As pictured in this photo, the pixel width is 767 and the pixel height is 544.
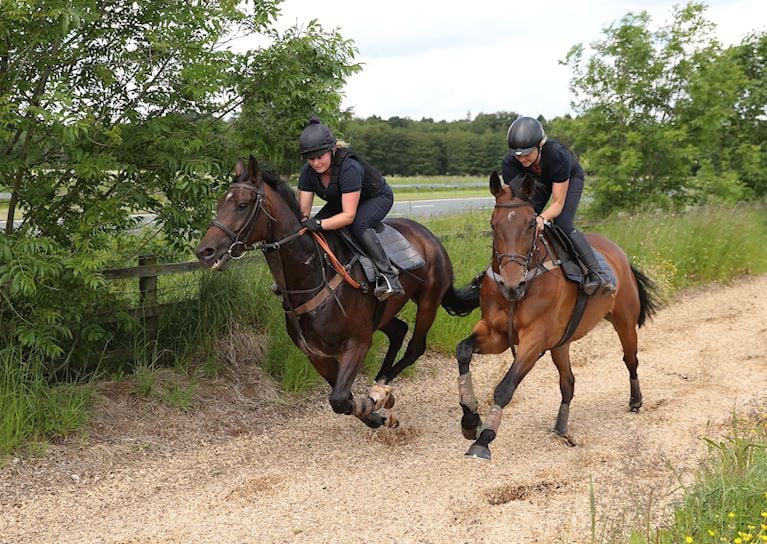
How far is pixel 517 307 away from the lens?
19.3 ft

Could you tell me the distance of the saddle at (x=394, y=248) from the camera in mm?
6309

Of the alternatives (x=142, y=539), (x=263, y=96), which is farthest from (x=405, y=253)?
(x=142, y=539)

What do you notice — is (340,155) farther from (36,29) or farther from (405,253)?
(36,29)

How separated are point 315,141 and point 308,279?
1090 millimetres

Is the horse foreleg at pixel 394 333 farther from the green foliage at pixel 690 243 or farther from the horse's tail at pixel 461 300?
the green foliage at pixel 690 243

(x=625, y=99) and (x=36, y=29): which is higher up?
(x=625, y=99)

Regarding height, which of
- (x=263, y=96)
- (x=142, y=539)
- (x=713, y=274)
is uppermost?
(x=263, y=96)

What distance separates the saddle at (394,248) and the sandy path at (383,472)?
1.53 m

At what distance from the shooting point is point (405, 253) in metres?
6.79

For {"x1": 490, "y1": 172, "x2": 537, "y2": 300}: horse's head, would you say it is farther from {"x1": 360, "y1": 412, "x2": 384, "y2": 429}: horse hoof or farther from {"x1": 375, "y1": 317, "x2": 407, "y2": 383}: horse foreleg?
{"x1": 375, "y1": 317, "x2": 407, "y2": 383}: horse foreleg

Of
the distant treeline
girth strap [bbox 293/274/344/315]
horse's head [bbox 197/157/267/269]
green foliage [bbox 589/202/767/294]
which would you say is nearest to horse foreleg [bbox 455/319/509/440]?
girth strap [bbox 293/274/344/315]

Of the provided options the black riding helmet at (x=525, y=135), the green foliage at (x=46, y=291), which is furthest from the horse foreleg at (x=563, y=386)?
the green foliage at (x=46, y=291)

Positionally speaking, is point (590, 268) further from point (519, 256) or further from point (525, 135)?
point (525, 135)

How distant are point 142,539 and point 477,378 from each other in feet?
15.9
